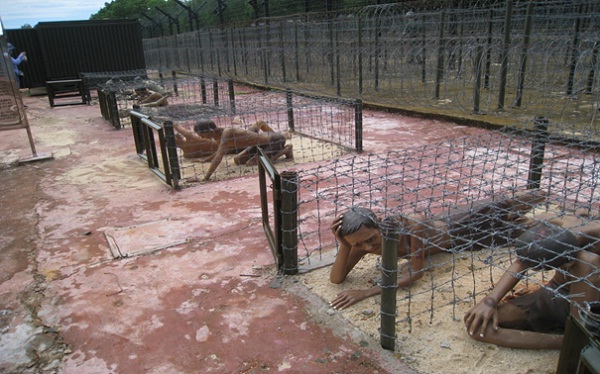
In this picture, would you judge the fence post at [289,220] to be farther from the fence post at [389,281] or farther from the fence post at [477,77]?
the fence post at [477,77]

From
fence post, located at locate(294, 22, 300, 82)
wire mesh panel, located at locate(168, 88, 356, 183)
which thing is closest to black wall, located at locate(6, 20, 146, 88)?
fence post, located at locate(294, 22, 300, 82)

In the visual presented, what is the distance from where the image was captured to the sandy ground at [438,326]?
2391 millimetres

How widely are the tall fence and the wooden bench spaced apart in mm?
5380

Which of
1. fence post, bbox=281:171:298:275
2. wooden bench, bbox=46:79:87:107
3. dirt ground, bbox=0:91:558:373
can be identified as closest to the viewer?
dirt ground, bbox=0:91:558:373

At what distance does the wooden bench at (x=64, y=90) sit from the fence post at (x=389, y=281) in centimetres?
1409

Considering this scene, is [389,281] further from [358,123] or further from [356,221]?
[358,123]

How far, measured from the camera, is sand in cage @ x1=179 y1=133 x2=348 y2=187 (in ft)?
20.2

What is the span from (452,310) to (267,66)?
1459 cm

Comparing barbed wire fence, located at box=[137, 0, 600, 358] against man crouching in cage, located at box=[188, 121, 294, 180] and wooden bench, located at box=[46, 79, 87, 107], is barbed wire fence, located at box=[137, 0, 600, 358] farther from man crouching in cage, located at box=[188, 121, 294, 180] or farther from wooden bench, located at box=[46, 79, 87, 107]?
wooden bench, located at box=[46, 79, 87, 107]

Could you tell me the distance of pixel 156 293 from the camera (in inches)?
129

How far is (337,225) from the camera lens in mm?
2986

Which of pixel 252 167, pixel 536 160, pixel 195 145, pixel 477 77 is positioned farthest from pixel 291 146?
pixel 477 77

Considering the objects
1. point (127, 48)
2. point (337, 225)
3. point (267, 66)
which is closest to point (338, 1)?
point (267, 66)

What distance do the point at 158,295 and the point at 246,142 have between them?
3485mm
